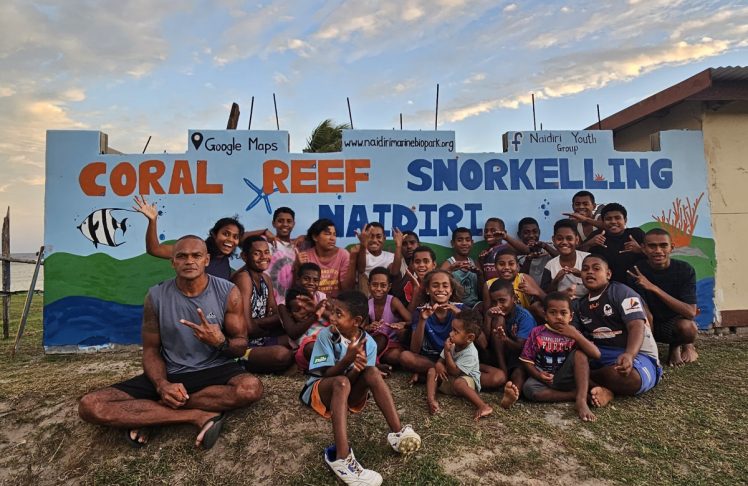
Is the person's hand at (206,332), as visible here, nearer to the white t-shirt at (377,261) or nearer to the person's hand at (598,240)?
the white t-shirt at (377,261)

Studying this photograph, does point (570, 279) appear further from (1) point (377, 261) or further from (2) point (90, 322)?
(2) point (90, 322)

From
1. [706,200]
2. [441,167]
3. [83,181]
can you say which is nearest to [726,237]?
[706,200]

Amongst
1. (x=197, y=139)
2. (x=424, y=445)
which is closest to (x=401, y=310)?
(x=424, y=445)

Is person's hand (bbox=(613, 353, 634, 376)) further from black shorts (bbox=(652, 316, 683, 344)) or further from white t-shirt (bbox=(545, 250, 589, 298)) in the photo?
black shorts (bbox=(652, 316, 683, 344))

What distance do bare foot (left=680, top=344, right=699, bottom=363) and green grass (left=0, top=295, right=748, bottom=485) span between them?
2.93 feet

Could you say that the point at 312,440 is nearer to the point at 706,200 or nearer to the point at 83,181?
the point at 83,181

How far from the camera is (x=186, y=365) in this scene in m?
3.20

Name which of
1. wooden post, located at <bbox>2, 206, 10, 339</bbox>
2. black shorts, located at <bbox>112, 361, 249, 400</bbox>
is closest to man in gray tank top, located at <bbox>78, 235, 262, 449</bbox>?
black shorts, located at <bbox>112, 361, 249, 400</bbox>

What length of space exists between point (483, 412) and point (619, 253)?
283 centimetres

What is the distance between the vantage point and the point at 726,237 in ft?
20.4

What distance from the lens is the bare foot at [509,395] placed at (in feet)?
11.0

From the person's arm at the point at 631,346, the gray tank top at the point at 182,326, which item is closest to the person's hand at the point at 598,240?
the person's arm at the point at 631,346

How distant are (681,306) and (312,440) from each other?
12.0ft

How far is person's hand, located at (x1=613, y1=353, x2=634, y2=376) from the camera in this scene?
11.3ft
